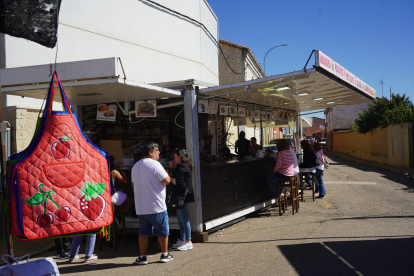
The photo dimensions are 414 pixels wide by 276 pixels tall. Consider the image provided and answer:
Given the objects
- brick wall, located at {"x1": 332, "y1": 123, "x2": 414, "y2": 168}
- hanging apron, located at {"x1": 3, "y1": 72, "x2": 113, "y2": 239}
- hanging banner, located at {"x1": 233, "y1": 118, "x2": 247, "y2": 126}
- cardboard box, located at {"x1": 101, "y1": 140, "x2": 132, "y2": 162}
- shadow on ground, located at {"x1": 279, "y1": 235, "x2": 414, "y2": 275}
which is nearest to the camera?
hanging apron, located at {"x1": 3, "y1": 72, "x2": 113, "y2": 239}

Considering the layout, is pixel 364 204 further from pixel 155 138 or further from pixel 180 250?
pixel 155 138

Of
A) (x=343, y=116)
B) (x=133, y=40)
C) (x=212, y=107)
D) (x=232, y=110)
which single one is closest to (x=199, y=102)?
(x=212, y=107)

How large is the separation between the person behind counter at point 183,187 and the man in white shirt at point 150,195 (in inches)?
21.5

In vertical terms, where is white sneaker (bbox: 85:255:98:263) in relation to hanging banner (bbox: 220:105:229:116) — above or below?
below

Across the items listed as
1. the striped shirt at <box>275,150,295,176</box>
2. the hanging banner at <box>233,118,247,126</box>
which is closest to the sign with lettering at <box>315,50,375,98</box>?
the striped shirt at <box>275,150,295,176</box>

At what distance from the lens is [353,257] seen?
498cm

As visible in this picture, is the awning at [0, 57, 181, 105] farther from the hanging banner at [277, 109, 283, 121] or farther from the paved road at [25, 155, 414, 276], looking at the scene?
the hanging banner at [277, 109, 283, 121]

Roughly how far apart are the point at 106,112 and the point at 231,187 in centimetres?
310

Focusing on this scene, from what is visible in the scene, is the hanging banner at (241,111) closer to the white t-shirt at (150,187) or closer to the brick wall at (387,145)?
the white t-shirt at (150,187)

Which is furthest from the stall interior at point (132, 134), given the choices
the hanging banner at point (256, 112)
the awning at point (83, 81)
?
the hanging banner at point (256, 112)

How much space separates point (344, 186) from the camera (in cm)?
1234

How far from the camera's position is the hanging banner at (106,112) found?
23.9ft

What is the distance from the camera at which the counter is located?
6.84m

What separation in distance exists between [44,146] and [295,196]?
21.2 ft
